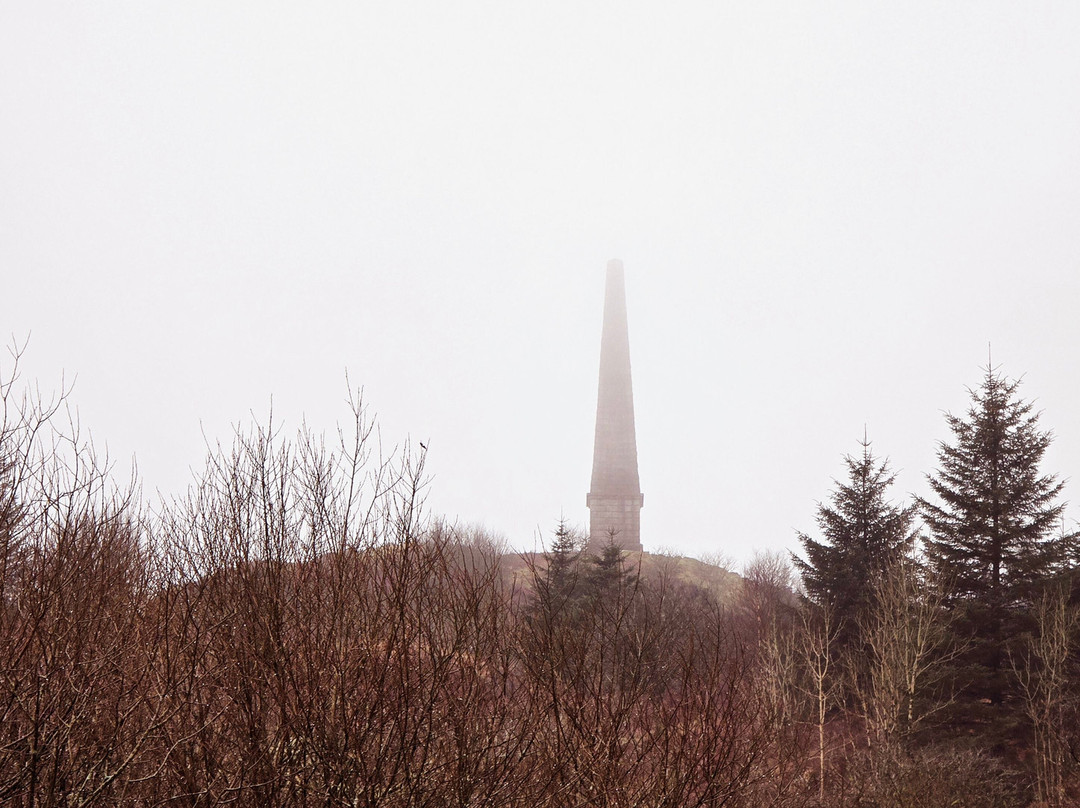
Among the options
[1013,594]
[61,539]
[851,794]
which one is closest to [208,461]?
[61,539]

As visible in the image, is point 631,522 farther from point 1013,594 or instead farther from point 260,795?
point 260,795

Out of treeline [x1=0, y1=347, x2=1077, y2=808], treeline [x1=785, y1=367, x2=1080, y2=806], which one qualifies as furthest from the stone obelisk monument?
treeline [x1=0, y1=347, x2=1077, y2=808]

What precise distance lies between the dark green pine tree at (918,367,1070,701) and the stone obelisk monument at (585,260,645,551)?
23227 millimetres

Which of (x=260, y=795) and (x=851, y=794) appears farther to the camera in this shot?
(x=851, y=794)

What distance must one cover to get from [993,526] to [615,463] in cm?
2548

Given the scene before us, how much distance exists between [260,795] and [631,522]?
41.1m

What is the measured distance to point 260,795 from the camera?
22.6 ft

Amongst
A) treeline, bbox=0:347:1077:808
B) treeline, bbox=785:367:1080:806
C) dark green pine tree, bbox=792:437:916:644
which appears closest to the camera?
treeline, bbox=0:347:1077:808

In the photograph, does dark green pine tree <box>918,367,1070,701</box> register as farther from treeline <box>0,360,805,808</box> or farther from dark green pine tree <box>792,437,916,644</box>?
treeline <box>0,360,805,808</box>

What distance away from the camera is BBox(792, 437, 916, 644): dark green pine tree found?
25.4 m

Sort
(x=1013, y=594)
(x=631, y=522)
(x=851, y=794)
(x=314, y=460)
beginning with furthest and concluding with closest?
(x=631, y=522) < (x=1013, y=594) < (x=851, y=794) < (x=314, y=460)

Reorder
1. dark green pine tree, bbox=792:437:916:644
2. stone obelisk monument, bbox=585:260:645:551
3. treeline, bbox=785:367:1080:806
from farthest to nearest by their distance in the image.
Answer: stone obelisk monument, bbox=585:260:645:551 < dark green pine tree, bbox=792:437:916:644 < treeline, bbox=785:367:1080:806

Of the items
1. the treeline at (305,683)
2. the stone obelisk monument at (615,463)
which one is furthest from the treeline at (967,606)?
the stone obelisk monument at (615,463)

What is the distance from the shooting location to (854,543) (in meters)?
26.2
